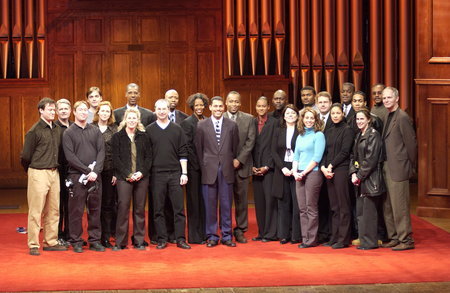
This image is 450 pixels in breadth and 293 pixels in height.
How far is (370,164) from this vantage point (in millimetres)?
6902

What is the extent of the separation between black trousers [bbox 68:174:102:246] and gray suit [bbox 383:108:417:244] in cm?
277

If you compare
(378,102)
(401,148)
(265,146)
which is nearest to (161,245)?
(265,146)

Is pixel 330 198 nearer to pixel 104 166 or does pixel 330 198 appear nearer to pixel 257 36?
pixel 104 166

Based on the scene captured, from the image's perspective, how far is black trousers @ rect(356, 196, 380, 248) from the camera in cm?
697

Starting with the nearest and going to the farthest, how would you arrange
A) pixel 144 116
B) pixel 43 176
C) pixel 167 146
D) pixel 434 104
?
pixel 43 176 → pixel 167 146 → pixel 144 116 → pixel 434 104

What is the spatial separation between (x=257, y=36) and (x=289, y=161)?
12.9 ft

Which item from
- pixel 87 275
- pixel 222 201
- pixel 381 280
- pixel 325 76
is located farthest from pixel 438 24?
pixel 87 275

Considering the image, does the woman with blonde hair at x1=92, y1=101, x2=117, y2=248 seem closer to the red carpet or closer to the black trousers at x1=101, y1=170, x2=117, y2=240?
the black trousers at x1=101, y1=170, x2=117, y2=240

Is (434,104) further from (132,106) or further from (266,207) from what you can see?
(132,106)

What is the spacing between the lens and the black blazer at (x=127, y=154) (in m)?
7.05

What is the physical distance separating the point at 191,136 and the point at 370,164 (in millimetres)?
1820

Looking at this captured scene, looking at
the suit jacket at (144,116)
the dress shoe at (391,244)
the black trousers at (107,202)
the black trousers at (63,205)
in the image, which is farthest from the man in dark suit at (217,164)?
the dress shoe at (391,244)

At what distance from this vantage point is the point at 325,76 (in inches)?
428

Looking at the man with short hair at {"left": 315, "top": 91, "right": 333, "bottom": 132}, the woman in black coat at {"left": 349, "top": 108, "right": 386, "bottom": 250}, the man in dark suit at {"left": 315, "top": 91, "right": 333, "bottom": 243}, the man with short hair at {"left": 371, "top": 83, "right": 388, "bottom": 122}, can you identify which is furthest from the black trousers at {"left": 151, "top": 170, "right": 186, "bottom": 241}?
the man with short hair at {"left": 371, "top": 83, "right": 388, "bottom": 122}
